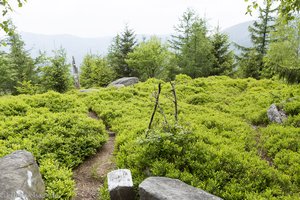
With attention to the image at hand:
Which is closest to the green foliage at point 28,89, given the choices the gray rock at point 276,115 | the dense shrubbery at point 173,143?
the dense shrubbery at point 173,143

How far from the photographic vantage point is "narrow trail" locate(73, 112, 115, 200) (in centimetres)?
668

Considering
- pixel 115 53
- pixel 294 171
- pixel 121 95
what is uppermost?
pixel 115 53

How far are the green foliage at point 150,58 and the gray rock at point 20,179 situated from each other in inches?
1020

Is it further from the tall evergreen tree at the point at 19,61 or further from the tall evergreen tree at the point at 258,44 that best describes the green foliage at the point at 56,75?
the tall evergreen tree at the point at 258,44

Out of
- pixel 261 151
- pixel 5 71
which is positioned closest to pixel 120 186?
pixel 261 151

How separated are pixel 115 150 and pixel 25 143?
3.13 m

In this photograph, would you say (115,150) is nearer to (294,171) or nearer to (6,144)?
(6,144)

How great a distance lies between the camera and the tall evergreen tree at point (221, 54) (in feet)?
102

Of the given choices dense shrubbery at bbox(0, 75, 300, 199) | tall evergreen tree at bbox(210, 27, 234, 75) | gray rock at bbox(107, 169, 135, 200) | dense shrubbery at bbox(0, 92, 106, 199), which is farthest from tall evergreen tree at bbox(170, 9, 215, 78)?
gray rock at bbox(107, 169, 135, 200)

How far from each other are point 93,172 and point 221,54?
28353 millimetres

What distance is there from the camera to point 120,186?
18.3ft

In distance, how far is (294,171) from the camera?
701 cm

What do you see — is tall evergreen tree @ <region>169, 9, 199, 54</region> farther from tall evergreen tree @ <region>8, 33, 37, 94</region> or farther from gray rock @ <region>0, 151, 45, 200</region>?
gray rock @ <region>0, 151, 45, 200</region>

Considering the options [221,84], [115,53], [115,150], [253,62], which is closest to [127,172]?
[115,150]
